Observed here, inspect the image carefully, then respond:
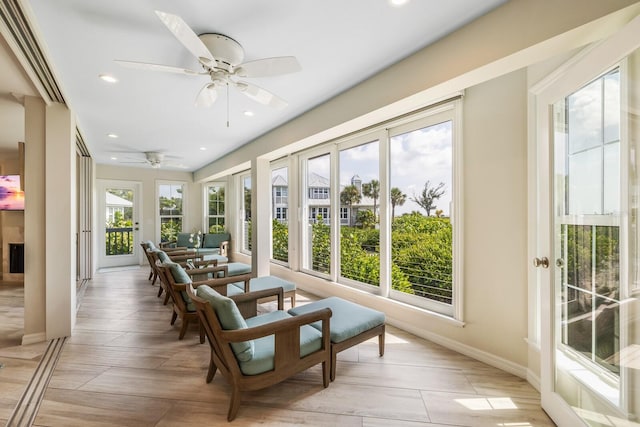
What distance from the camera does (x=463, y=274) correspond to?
8.30 feet

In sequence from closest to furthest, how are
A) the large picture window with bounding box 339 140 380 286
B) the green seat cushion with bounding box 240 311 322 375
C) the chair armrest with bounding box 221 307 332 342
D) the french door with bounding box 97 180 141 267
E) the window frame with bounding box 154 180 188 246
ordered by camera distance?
the chair armrest with bounding box 221 307 332 342 → the green seat cushion with bounding box 240 311 322 375 → the large picture window with bounding box 339 140 380 286 → the french door with bounding box 97 180 141 267 → the window frame with bounding box 154 180 188 246

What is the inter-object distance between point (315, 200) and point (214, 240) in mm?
3646

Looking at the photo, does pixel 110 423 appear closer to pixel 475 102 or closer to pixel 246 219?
pixel 475 102

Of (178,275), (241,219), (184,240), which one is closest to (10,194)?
(184,240)

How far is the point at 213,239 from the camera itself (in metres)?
6.92

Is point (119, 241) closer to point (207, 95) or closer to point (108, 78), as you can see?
point (108, 78)

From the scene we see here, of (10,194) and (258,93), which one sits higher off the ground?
(258,93)

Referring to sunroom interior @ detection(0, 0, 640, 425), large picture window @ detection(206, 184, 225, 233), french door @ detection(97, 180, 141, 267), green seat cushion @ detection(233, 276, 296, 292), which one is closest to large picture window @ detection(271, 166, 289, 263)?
sunroom interior @ detection(0, 0, 640, 425)

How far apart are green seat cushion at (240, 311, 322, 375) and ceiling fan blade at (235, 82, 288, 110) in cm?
183

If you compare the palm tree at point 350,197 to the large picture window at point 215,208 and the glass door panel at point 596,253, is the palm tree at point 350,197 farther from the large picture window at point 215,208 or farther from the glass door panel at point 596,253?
the large picture window at point 215,208

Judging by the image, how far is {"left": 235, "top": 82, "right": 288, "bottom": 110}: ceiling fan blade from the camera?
2173 millimetres

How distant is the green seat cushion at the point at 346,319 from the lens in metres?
2.13

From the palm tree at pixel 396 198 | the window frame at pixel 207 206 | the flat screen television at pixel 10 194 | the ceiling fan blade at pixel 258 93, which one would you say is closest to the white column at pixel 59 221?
the ceiling fan blade at pixel 258 93

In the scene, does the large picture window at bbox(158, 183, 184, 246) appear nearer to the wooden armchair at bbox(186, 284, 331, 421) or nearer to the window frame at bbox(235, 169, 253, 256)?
the window frame at bbox(235, 169, 253, 256)
